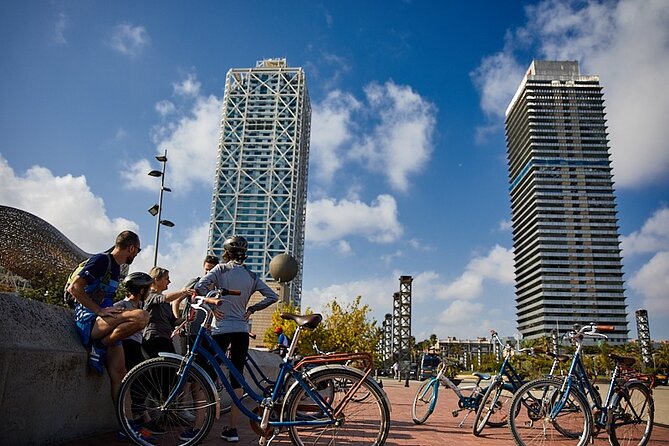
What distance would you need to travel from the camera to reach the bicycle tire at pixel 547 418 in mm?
4426

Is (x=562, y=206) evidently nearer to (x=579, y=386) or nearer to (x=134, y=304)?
(x=579, y=386)

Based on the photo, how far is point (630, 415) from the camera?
5285 mm

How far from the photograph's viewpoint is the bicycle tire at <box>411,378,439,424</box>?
286 inches

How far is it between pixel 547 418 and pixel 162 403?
3492 millimetres

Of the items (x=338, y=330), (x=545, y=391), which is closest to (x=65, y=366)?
(x=545, y=391)

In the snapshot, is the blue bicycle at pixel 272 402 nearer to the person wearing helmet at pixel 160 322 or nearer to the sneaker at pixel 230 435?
the sneaker at pixel 230 435

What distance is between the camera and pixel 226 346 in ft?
14.1

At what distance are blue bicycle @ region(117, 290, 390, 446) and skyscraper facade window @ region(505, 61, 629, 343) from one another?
510 ft

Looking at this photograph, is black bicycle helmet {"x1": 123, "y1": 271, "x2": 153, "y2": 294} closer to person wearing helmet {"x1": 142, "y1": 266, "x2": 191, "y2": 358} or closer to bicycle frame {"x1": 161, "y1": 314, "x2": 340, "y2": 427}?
person wearing helmet {"x1": 142, "y1": 266, "x2": 191, "y2": 358}

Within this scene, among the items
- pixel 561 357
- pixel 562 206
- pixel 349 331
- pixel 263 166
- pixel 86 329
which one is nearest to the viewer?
pixel 86 329

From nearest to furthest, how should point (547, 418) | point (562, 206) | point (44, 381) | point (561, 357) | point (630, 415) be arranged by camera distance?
point (44, 381)
point (547, 418)
point (630, 415)
point (561, 357)
point (562, 206)

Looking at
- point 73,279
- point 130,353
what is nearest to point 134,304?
point 130,353

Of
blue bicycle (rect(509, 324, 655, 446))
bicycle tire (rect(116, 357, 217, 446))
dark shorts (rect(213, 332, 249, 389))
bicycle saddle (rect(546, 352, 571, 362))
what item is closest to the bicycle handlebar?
blue bicycle (rect(509, 324, 655, 446))

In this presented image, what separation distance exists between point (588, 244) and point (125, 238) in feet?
566
